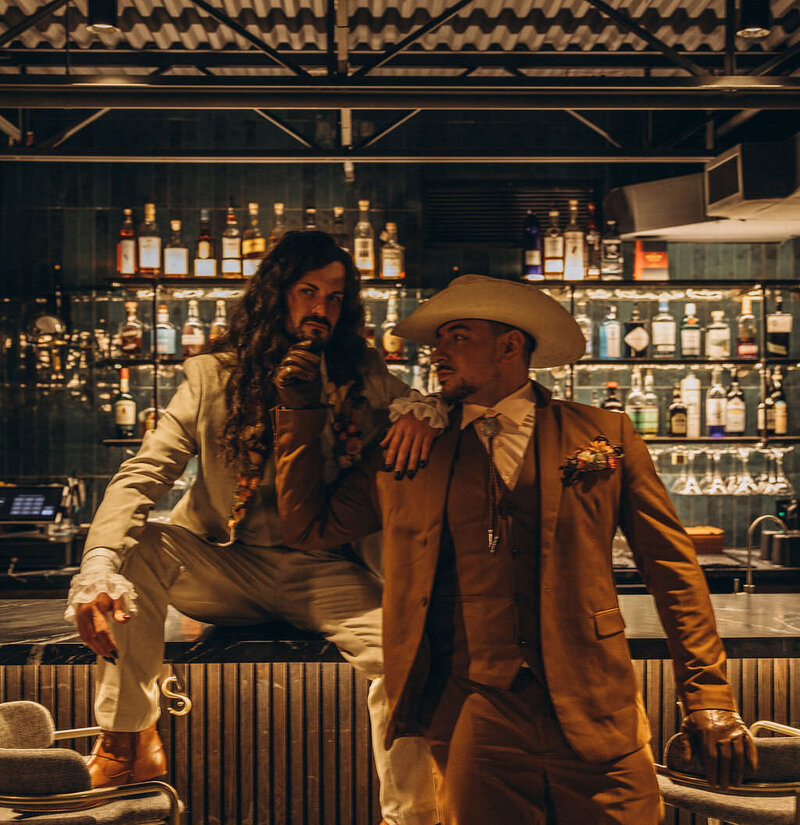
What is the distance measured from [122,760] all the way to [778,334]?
4.35m

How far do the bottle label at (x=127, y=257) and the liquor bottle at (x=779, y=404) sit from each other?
11.9 ft

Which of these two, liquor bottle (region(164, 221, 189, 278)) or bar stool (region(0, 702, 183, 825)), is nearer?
bar stool (region(0, 702, 183, 825))

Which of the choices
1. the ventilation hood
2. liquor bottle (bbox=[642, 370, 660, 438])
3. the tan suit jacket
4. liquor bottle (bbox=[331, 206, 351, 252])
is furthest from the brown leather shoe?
liquor bottle (bbox=[642, 370, 660, 438])

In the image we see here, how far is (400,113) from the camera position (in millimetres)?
5344

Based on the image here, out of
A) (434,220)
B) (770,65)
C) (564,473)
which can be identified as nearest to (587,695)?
(564,473)

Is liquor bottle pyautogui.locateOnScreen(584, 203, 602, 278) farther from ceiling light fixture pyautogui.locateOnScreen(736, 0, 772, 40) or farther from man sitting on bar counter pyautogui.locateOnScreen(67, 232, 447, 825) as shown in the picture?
man sitting on bar counter pyautogui.locateOnScreen(67, 232, 447, 825)

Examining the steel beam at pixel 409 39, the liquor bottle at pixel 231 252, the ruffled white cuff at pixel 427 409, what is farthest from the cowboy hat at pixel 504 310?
the liquor bottle at pixel 231 252

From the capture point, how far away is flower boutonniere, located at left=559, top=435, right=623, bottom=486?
1.76m

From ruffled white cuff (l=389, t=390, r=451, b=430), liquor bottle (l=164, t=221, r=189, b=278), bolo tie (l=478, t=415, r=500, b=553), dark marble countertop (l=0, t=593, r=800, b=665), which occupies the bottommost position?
dark marble countertop (l=0, t=593, r=800, b=665)

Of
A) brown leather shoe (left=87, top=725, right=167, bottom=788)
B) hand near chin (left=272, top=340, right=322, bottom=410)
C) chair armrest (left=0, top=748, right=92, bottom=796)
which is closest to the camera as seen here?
chair armrest (left=0, top=748, right=92, bottom=796)

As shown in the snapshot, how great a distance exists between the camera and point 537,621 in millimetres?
1725

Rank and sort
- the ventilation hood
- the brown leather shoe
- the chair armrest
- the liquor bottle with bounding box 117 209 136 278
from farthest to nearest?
the liquor bottle with bounding box 117 209 136 278 → the ventilation hood → the brown leather shoe → the chair armrest

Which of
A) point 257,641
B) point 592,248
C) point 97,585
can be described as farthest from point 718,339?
point 97,585

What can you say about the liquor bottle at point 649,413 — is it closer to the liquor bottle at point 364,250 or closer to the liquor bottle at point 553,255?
the liquor bottle at point 553,255
